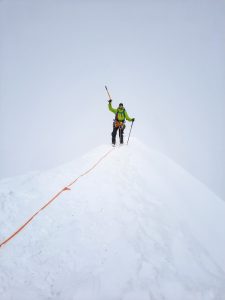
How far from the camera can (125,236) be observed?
6.64m

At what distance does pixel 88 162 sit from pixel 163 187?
A: 401 centimetres

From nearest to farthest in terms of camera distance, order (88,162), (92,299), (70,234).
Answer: (92,299)
(70,234)
(88,162)

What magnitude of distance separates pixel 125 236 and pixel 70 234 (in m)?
1.33

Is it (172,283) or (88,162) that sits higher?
(88,162)

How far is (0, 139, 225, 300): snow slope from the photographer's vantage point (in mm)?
5121

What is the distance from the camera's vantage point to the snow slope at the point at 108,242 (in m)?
5.12

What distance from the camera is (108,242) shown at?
6.35 metres

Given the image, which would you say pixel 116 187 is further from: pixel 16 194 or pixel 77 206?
pixel 16 194

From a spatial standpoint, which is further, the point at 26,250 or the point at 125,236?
the point at 125,236

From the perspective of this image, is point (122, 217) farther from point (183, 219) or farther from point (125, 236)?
point (183, 219)

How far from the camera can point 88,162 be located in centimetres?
1334

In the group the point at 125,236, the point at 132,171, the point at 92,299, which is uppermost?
the point at 132,171

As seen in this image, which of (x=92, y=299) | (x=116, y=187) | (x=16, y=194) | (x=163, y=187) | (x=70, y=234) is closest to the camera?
(x=92, y=299)

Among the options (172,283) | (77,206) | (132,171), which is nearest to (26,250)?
(77,206)
